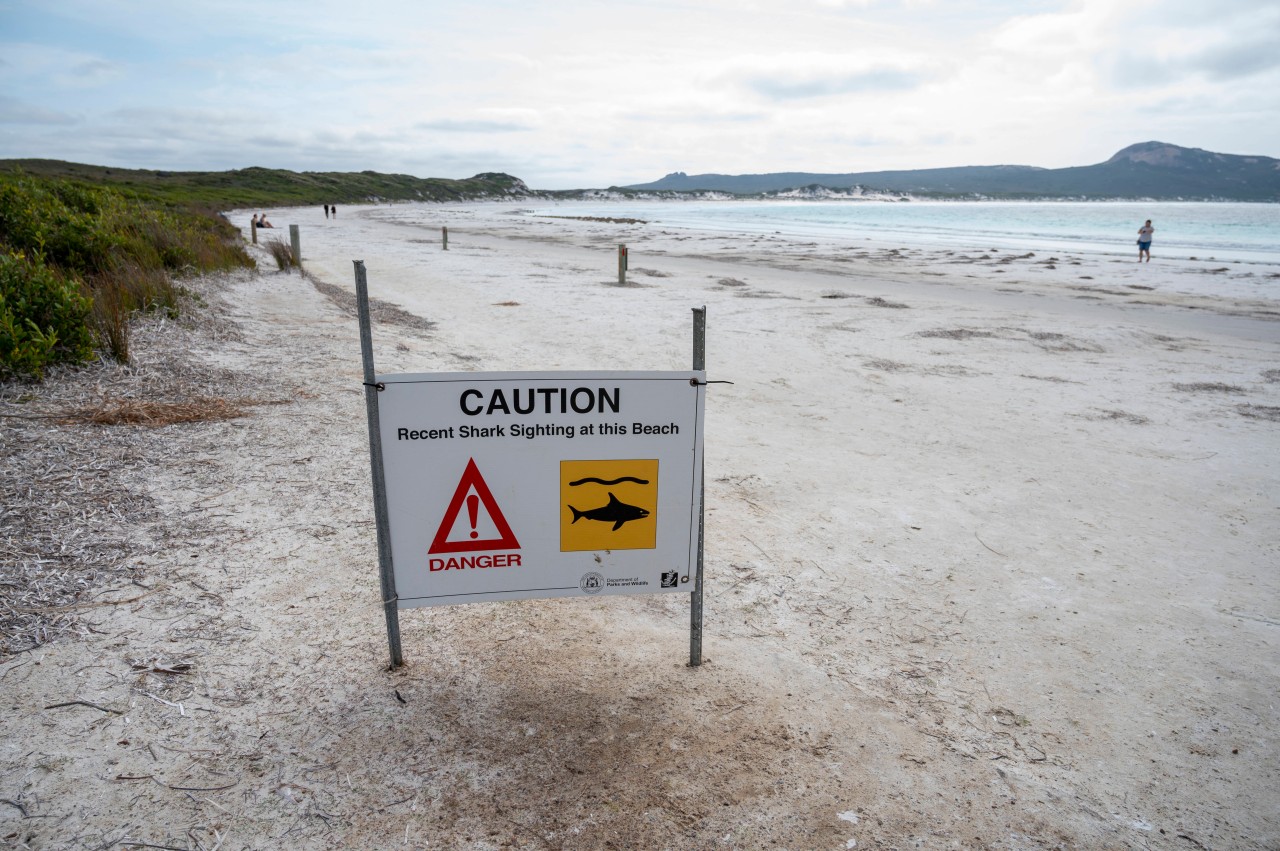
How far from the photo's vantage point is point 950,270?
26.7m

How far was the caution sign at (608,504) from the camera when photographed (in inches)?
120

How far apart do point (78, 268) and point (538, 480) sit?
32.9 feet

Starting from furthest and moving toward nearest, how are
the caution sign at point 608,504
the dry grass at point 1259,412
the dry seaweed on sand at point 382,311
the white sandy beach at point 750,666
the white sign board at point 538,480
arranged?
the dry seaweed on sand at point 382,311 < the dry grass at point 1259,412 < the caution sign at point 608,504 < the white sign board at point 538,480 < the white sandy beach at point 750,666

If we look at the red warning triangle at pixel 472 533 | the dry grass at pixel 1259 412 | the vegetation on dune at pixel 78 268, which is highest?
the vegetation on dune at pixel 78 268

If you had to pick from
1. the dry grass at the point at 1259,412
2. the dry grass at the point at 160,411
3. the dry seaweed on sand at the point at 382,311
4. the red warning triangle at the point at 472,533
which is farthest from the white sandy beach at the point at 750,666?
the dry seaweed on sand at the point at 382,311

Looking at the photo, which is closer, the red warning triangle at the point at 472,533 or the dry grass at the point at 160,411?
the red warning triangle at the point at 472,533

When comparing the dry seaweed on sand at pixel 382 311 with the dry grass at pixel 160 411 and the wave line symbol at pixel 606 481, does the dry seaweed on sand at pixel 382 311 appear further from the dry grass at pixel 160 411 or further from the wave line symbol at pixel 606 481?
the wave line symbol at pixel 606 481

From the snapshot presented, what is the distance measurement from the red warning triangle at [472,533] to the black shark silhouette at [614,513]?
278 mm

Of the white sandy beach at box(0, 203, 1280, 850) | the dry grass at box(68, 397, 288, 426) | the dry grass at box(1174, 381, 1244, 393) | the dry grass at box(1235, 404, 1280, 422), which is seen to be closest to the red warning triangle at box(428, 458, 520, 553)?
the white sandy beach at box(0, 203, 1280, 850)

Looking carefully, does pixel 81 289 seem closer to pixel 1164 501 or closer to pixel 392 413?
pixel 392 413

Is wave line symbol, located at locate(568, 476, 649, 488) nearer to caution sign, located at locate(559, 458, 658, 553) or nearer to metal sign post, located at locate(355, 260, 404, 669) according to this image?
caution sign, located at locate(559, 458, 658, 553)

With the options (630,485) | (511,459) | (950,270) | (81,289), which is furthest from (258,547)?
(950,270)

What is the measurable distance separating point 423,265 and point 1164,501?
2107 centimetres

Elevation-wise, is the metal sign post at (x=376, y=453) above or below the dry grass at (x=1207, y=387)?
above
